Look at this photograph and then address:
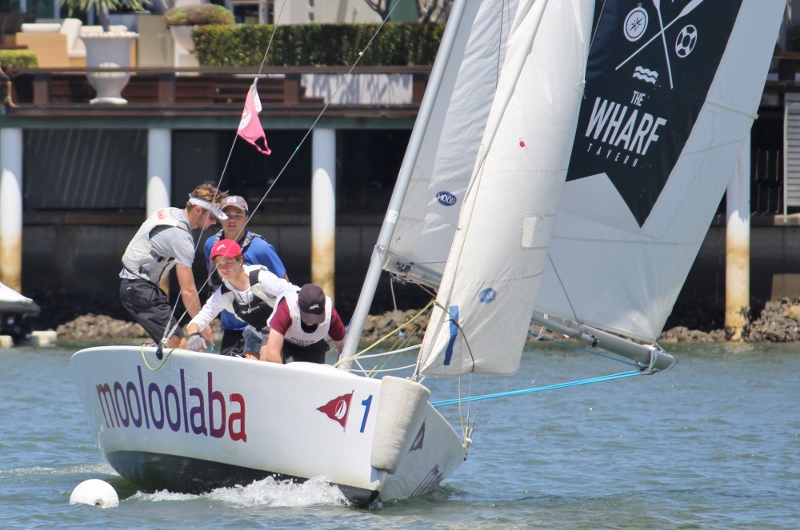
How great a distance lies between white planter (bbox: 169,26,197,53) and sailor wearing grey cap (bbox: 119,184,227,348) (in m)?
16.0

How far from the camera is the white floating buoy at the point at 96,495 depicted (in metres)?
8.14

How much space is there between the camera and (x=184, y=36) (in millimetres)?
24391

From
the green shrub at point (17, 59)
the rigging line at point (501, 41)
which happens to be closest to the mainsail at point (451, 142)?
the rigging line at point (501, 41)

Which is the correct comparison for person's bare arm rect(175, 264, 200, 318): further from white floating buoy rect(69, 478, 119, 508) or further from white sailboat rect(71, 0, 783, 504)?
white floating buoy rect(69, 478, 119, 508)

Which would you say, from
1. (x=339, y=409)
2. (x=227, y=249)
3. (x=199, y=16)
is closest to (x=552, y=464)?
(x=339, y=409)

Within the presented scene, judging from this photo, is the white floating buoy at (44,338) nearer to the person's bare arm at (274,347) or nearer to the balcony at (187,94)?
the balcony at (187,94)

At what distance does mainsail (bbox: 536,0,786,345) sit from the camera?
8.16m

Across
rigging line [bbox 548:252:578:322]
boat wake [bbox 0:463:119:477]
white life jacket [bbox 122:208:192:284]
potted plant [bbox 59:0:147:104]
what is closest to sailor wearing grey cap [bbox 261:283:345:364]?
white life jacket [bbox 122:208:192:284]

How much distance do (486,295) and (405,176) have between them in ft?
2.93

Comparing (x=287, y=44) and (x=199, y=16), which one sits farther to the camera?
(x=199, y=16)

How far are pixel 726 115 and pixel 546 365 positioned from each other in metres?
8.14

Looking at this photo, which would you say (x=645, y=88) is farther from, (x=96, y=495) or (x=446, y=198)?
(x=96, y=495)

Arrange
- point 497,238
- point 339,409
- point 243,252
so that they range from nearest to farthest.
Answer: point 339,409
point 497,238
point 243,252

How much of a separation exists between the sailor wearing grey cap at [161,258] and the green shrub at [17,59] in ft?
46.8
